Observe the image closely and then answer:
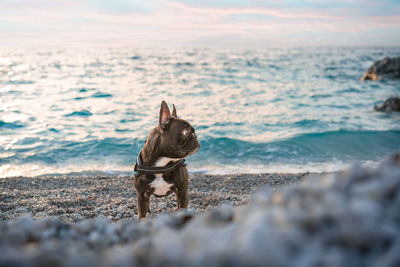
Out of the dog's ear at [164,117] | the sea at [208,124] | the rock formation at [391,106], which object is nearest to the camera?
the dog's ear at [164,117]

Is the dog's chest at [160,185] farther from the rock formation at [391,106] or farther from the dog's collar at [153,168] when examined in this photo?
the rock formation at [391,106]

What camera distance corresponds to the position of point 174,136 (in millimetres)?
3916

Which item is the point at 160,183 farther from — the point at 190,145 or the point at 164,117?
the point at 164,117

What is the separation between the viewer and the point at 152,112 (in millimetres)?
16641

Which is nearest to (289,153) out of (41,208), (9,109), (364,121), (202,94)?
(364,121)

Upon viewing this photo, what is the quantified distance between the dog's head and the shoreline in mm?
1369

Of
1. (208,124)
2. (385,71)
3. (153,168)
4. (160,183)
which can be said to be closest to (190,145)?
(153,168)

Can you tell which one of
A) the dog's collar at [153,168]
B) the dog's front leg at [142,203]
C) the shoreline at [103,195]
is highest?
the dog's collar at [153,168]

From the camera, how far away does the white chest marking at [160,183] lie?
4078 millimetres

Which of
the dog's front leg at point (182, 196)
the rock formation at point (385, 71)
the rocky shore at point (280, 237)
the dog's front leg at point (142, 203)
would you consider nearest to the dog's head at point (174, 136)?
the dog's front leg at point (182, 196)

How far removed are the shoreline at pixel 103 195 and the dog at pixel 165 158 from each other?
1.07 metres

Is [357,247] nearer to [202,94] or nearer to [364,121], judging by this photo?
[364,121]

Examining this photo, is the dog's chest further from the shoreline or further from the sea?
the sea

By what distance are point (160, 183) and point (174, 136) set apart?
0.73 m
